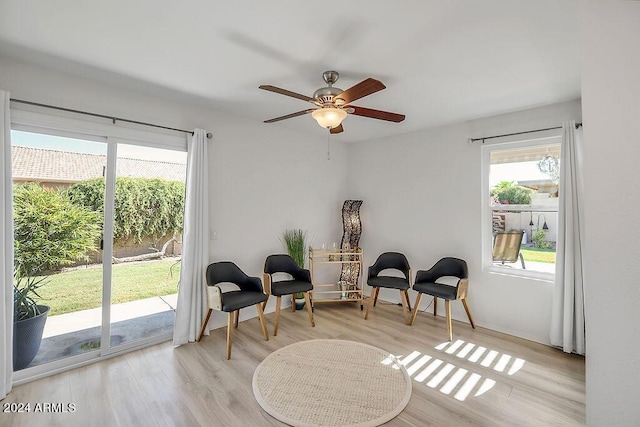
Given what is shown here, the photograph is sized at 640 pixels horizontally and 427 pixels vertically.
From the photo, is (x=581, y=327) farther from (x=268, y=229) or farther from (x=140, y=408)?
(x=140, y=408)

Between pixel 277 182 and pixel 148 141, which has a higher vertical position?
pixel 148 141

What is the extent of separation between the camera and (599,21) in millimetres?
1056

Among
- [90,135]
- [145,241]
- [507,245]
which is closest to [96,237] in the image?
[145,241]

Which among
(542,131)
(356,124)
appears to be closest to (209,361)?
(356,124)

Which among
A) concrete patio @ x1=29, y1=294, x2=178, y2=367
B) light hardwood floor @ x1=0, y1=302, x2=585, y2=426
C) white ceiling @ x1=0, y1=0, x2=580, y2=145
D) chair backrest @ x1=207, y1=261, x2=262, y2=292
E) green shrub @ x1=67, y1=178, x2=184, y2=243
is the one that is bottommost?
light hardwood floor @ x1=0, y1=302, x2=585, y2=426

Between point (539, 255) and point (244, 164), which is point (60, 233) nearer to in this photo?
point (244, 164)

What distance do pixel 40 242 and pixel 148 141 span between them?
1.29 m

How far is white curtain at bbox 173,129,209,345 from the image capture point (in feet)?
10.1

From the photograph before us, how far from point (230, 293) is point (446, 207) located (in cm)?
298

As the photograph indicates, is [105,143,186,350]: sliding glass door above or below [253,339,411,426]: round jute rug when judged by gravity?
above

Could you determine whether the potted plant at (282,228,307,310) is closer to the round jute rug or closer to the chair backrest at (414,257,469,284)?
the round jute rug

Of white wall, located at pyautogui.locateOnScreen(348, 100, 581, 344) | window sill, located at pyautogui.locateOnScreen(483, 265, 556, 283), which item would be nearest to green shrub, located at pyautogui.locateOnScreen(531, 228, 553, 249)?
window sill, located at pyautogui.locateOnScreen(483, 265, 556, 283)

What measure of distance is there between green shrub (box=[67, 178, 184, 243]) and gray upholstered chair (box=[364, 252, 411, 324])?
253 cm

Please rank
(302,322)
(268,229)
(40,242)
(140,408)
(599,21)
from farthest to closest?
(268,229)
(302,322)
(40,242)
(140,408)
(599,21)
